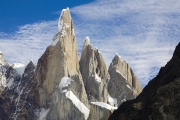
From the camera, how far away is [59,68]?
137 metres

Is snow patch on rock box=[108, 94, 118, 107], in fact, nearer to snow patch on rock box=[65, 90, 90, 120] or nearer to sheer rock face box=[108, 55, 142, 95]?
sheer rock face box=[108, 55, 142, 95]

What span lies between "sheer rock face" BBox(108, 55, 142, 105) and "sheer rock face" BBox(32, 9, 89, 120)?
1401 centimetres

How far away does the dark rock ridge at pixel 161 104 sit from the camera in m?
54.9

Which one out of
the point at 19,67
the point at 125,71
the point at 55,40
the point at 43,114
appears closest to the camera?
the point at 43,114

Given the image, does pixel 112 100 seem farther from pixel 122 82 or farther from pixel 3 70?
pixel 3 70

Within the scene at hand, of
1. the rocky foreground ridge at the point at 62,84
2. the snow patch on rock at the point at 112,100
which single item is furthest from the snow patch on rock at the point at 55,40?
the snow patch on rock at the point at 112,100

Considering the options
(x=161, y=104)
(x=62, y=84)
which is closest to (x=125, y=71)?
(x=62, y=84)

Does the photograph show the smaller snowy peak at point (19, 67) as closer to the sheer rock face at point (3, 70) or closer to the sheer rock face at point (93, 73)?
the sheer rock face at point (3, 70)

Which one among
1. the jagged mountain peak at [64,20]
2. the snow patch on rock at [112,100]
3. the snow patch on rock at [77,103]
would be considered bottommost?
the snow patch on rock at [112,100]

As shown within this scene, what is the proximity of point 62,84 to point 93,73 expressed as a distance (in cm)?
1367

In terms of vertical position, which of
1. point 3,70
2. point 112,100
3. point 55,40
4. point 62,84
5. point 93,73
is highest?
point 55,40

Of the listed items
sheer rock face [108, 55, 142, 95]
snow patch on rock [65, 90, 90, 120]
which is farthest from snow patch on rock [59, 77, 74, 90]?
sheer rock face [108, 55, 142, 95]

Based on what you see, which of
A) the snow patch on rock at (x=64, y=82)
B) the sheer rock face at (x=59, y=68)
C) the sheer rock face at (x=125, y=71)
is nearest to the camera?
the snow patch on rock at (x=64, y=82)

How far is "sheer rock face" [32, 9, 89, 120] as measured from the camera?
131 m
